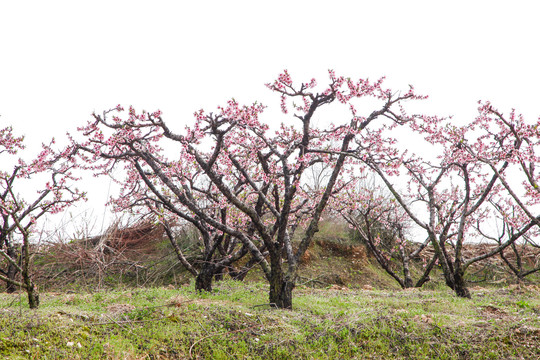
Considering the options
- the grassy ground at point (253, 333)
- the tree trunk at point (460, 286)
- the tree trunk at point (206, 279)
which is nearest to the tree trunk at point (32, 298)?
the grassy ground at point (253, 333)

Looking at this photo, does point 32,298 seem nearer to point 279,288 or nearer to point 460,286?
point 279,288

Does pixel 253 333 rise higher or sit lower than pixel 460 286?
lower

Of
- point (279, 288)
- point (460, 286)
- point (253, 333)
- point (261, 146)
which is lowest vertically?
point (253, 333)

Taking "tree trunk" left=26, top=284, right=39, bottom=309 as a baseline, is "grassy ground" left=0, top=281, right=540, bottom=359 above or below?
below

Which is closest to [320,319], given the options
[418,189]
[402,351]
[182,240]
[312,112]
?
[402,351]

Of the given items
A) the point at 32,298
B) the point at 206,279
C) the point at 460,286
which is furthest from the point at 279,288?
the point at 460,286

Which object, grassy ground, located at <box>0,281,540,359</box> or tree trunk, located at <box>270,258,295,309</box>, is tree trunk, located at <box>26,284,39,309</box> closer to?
grassy ground, located at <box>0,281,540,359</box>

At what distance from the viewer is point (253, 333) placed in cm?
564

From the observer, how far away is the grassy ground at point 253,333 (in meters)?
4.70

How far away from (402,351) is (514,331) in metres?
1.92

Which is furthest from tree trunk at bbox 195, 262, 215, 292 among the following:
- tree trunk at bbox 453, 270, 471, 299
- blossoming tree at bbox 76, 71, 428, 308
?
tree trunk at bbox 453, 270, 471, 299

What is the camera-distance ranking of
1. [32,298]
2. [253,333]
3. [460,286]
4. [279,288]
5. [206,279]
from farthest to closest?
[206,279] → [460,286] → [279,288] → [32,298] → [253,333]

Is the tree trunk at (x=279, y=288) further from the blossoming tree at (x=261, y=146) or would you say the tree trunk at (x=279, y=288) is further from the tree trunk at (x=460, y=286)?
the tree trunk at (x=460, y=286)

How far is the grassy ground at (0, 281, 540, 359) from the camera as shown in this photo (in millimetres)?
4699
